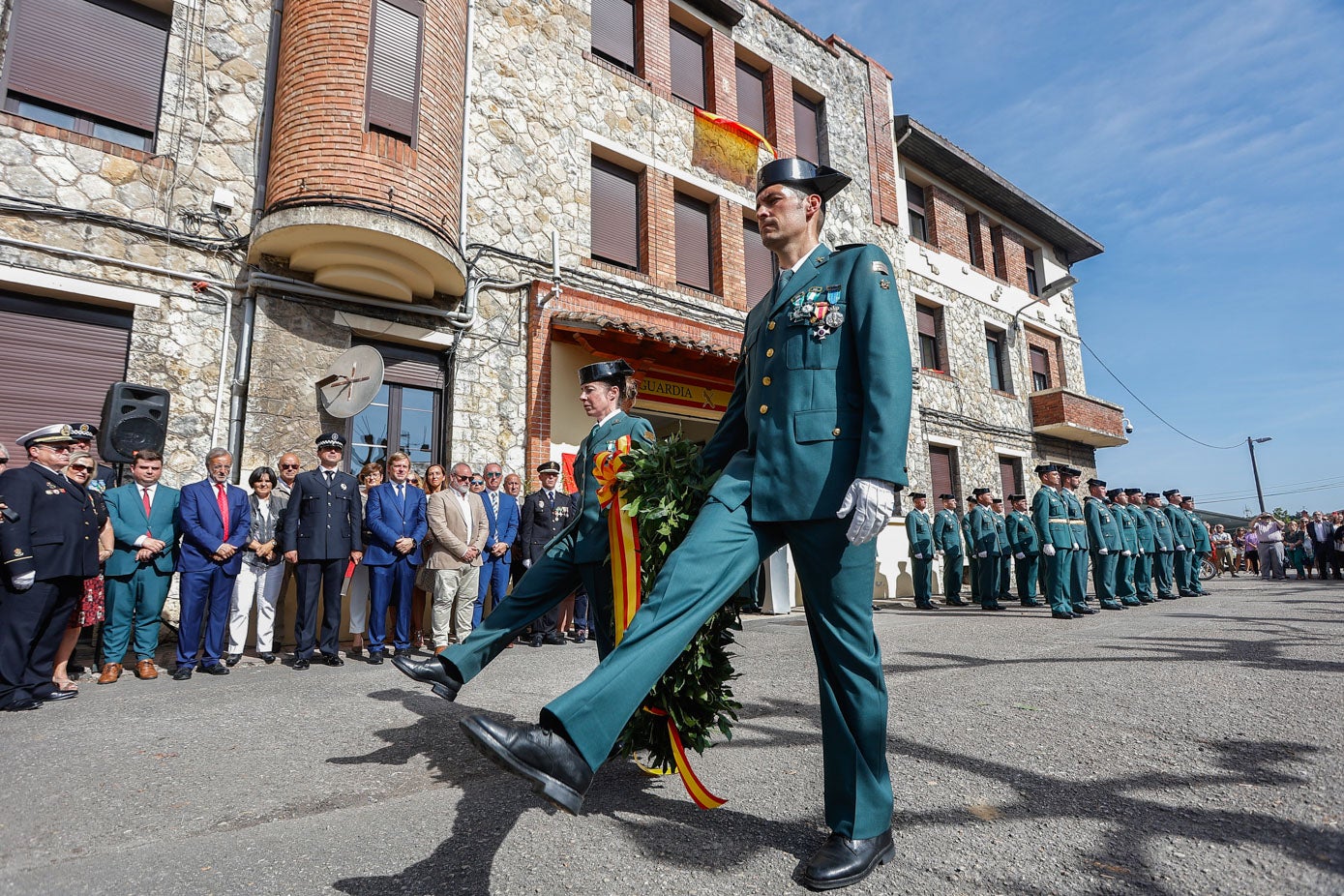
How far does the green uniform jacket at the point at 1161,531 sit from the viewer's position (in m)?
13.3

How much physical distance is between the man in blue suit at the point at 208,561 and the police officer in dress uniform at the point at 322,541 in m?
0.44

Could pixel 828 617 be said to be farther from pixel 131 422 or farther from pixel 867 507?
pixel 131 422

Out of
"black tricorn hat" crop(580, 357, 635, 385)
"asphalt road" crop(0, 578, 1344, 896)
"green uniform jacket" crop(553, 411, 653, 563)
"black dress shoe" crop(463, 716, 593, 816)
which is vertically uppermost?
"black tricorn hat" crop(580, 357, 635, 385)

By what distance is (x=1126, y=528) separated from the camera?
39.8ft

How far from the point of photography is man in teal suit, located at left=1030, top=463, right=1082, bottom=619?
10.2 meters

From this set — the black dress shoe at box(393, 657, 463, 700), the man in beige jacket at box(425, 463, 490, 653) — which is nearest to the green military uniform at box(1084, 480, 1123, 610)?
the man in beige jacket at box(425, 463, 490, 653)

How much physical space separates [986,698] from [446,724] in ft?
10.5

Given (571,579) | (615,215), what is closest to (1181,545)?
(615,215)

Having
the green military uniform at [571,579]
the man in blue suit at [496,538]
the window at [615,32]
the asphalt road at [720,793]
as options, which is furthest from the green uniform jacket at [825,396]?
the window at [615,32]

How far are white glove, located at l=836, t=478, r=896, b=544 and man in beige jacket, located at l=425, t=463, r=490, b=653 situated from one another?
6127 millimetres

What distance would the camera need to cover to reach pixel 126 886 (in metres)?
2.14

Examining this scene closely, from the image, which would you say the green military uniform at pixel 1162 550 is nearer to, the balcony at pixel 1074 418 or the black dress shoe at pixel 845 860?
the balcony at pixel 1074 418

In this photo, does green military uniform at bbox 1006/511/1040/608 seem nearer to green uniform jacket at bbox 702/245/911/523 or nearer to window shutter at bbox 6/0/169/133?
green uniform jacket at bbox 702/245/911/523

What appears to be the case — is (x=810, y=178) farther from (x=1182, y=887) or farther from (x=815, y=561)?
(x=1182, y=887)
